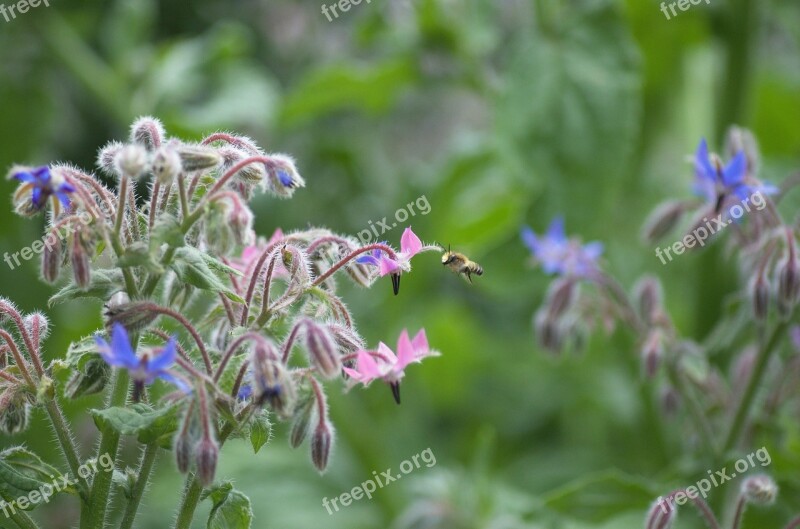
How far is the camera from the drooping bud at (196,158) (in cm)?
94

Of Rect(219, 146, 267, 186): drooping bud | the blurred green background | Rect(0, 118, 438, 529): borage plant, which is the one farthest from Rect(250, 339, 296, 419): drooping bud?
the blurred green background

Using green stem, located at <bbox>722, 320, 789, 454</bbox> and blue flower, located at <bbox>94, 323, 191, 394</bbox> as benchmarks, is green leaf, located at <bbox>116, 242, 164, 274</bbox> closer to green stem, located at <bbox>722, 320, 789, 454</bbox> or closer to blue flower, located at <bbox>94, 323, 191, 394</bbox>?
blue flower, located at <bbox>94, 323, 191, 394</bbox>

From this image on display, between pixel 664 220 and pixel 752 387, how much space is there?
0.89 ft

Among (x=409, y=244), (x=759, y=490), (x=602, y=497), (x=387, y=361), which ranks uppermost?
(x=409, y=244)

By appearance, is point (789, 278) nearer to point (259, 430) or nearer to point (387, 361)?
point (387, 361)

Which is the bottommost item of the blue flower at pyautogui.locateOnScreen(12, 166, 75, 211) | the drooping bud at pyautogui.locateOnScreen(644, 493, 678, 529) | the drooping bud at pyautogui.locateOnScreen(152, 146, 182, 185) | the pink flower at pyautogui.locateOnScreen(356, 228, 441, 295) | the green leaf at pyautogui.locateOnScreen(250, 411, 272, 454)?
the drooping bud at pyautogui.locateOnScreen(644, 493, 678, 529)

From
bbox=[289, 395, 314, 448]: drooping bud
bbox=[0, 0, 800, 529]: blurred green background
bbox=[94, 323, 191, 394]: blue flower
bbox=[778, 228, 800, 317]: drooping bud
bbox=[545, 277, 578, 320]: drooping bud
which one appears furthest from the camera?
bbox=[0, 0, 800, 529]: blurred green background

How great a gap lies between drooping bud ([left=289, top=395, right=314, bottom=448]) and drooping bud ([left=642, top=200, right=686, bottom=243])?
0.74 metres

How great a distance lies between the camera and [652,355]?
1.43 metres

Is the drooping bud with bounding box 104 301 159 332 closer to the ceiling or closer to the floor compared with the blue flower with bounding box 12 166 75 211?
closer to the floor

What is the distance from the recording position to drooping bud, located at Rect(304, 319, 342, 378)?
3.02 ft

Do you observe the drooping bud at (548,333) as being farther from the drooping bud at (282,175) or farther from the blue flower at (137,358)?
the blue flower at (137,358)

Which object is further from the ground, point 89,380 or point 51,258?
point 51,258

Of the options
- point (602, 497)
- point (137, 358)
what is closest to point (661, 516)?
point (602, 497)
